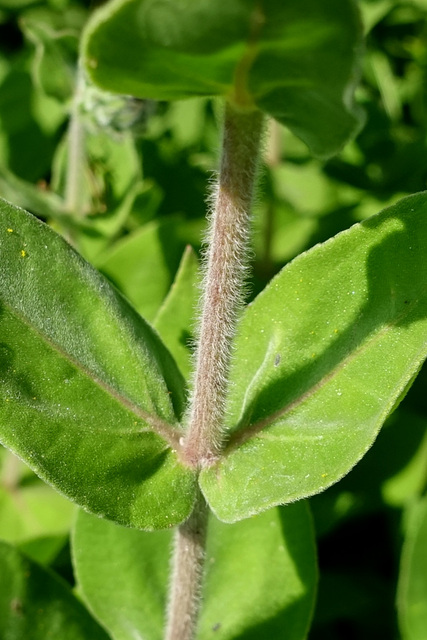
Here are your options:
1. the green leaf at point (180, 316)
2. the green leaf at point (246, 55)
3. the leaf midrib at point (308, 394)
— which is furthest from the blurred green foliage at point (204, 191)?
the green leaf at point (246, 55)

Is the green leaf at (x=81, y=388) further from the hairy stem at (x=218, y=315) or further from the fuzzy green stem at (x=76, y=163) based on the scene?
the fuzzy green stem at (x=76, y=163)

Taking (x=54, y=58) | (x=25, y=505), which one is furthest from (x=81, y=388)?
(x=54, y=58)

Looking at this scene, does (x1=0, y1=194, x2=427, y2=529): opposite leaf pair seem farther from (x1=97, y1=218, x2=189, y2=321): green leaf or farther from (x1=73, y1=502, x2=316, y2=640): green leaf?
(x1=97, y1=218, x2=189, y2=321): green leaf

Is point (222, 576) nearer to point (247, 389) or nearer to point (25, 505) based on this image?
point (247, 389)

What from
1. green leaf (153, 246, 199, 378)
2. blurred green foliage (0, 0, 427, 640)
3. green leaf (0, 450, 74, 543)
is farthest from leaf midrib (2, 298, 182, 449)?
green leaf (0, 450, 74, 543)

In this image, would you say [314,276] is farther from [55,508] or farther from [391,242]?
[55,508]

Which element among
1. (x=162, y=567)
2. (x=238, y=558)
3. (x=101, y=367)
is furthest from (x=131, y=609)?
(x=101, y=367)
